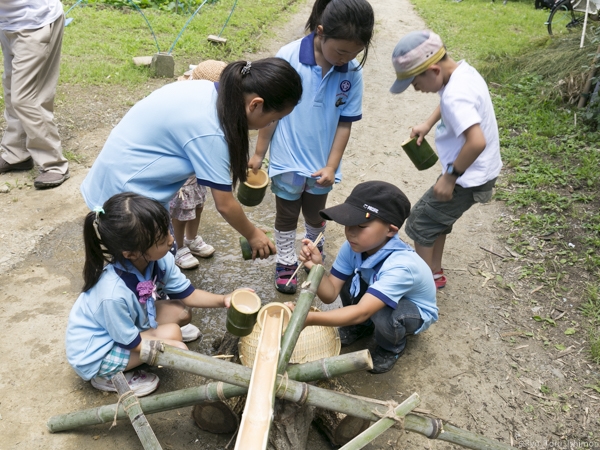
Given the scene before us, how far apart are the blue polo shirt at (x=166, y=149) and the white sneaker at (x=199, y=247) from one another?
996mm

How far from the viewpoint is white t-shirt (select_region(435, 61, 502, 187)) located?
279cm

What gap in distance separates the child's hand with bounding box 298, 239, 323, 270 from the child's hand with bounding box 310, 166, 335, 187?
57 cm

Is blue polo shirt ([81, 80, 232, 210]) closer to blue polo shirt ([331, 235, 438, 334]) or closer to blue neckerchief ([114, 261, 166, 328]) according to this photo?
blue neckerchief ([114, 261, 166, 328])

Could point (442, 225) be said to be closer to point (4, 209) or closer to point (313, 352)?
point (313, 352)

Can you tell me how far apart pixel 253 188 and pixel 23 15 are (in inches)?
98.4

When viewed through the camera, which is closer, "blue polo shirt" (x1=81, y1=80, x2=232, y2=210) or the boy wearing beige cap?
"blue polo shirt" (x1=81, y1=80, x2=232, y2=210)

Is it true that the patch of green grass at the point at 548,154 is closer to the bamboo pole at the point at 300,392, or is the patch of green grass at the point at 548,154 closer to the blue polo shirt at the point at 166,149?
the bamboo pole at the point at 300,392

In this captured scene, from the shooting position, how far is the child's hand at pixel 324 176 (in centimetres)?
315

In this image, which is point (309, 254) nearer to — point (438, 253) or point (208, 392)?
point (208, 392)

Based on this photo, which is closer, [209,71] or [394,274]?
[394,274]

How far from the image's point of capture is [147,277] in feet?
8.59

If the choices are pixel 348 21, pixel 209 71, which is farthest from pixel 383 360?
pixel 209 71

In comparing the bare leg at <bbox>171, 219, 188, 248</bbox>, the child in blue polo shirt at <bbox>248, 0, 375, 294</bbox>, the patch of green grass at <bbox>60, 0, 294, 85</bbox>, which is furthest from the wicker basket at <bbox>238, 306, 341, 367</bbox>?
the patch of green grass at <bbox>60, 0, 294, 85</bbox>

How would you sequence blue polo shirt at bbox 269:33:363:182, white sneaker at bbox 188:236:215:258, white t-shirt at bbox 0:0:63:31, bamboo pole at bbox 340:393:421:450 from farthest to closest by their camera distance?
white t-shirt at bbox 0:0:63:31
white sneaker at bbox 188:236:215:258
blue polo shirt at bbox 269:33:363:182
bamboo pole at bbox 340:393:421:450
